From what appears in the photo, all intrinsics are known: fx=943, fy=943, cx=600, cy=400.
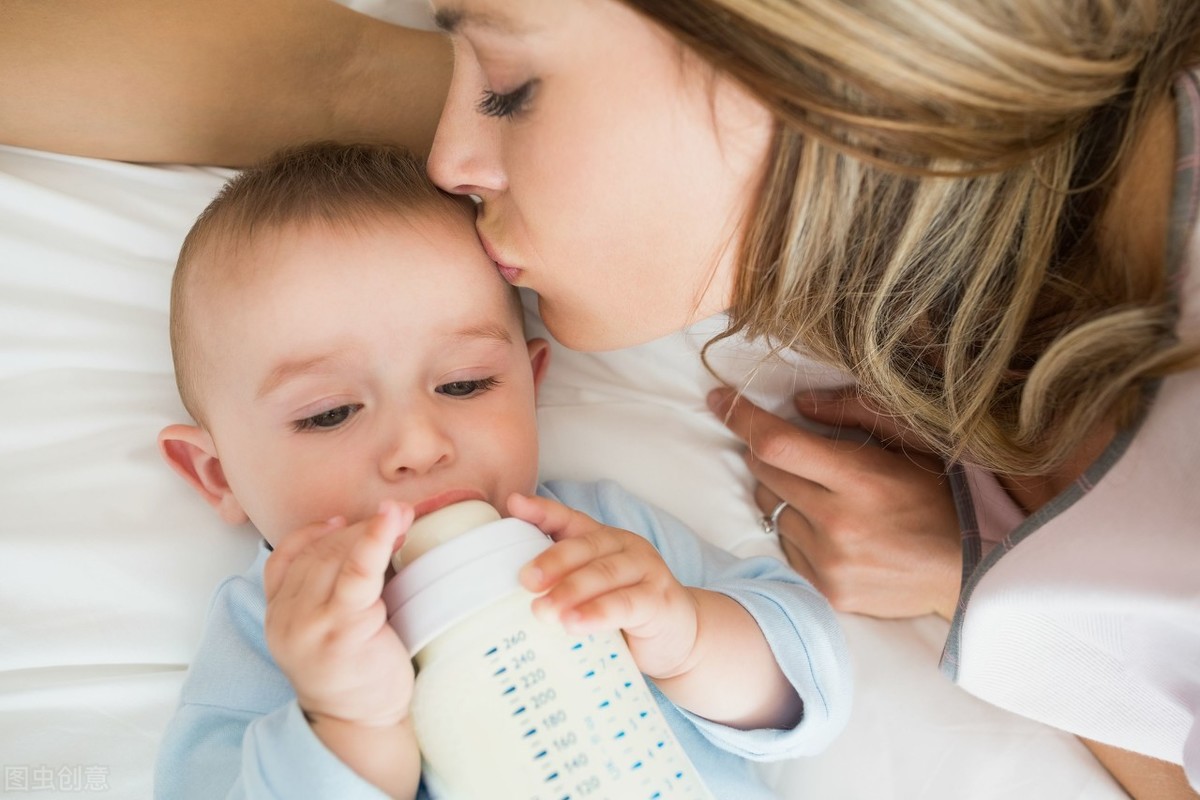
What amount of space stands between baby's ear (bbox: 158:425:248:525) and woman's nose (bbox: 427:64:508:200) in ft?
1.67

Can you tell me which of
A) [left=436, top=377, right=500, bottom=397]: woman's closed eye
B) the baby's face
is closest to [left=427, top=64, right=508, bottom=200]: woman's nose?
the baby's face

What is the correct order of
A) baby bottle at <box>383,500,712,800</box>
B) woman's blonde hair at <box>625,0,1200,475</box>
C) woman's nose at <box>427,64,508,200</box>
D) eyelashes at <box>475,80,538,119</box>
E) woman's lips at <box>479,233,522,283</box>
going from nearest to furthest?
1. baby bottle at <box>383,500,712,800</box>
2. woman's blonde hair at <box>625,0,1200,475</box>
3. eyelashes at <box>475,80,538,119</box>
4. woman's nose at <box>427,64,508,200</box>
5. woman's lips at <box>479,233,522,283</box>

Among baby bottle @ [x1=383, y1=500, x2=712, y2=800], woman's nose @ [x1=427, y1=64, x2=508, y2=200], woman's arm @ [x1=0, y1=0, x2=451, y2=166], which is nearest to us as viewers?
baby bottle @ [x1=383, y1=500, x2=712, y2=800]

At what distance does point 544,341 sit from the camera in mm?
1530

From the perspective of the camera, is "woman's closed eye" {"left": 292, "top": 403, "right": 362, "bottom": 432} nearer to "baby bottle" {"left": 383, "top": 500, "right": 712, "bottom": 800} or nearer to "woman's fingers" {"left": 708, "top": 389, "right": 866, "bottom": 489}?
"baby bottle" {"left": 383, "top": 500, "right": 712, "bottom": 800}

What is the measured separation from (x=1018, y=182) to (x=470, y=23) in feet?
2.11

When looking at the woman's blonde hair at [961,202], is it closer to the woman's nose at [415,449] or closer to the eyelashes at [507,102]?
the eyelashes at [507,102]

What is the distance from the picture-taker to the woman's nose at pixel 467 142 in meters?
1.19

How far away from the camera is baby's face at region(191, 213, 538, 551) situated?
1.12 metres

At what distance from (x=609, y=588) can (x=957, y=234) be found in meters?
0.58

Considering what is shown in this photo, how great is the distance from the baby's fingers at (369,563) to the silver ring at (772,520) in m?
0.87

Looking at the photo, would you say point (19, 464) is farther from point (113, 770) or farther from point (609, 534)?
point (609, 534)

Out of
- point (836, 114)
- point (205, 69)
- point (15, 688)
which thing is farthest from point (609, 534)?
point (205, 69)

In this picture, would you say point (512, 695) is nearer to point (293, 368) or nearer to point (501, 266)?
point (293, 368)
